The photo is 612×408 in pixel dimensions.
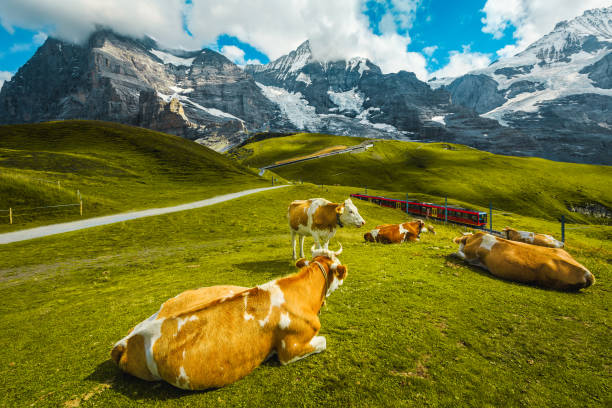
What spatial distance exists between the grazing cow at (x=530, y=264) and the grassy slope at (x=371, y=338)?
0.55 meters

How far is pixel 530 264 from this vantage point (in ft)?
30.4

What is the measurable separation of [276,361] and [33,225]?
103 ft

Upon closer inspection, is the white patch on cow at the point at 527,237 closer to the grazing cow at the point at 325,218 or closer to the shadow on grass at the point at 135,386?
the grazing cow at the point at 325,218

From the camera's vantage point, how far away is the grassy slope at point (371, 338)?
432 centimetres

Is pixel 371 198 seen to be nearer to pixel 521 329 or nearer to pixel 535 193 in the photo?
pixel 521 329

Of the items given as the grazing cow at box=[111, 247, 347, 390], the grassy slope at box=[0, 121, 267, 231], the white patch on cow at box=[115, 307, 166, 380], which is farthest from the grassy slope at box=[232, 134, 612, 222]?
the white patch on cow at box=[115, 307, 166, 380]

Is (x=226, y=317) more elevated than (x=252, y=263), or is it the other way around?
(x=226, y=317)

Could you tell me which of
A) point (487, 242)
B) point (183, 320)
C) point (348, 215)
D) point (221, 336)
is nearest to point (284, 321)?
point (221, 336)

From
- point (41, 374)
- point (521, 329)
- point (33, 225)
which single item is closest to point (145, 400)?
point (41, 374)

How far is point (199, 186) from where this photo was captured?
51.8 m

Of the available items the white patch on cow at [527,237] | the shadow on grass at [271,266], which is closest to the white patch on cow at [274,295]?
the shadow on grass at [271,266]

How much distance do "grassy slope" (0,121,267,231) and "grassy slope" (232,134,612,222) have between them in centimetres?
5551

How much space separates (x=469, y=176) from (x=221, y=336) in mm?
117895

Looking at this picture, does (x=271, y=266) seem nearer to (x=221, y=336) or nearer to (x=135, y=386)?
(x=221, y=336)
